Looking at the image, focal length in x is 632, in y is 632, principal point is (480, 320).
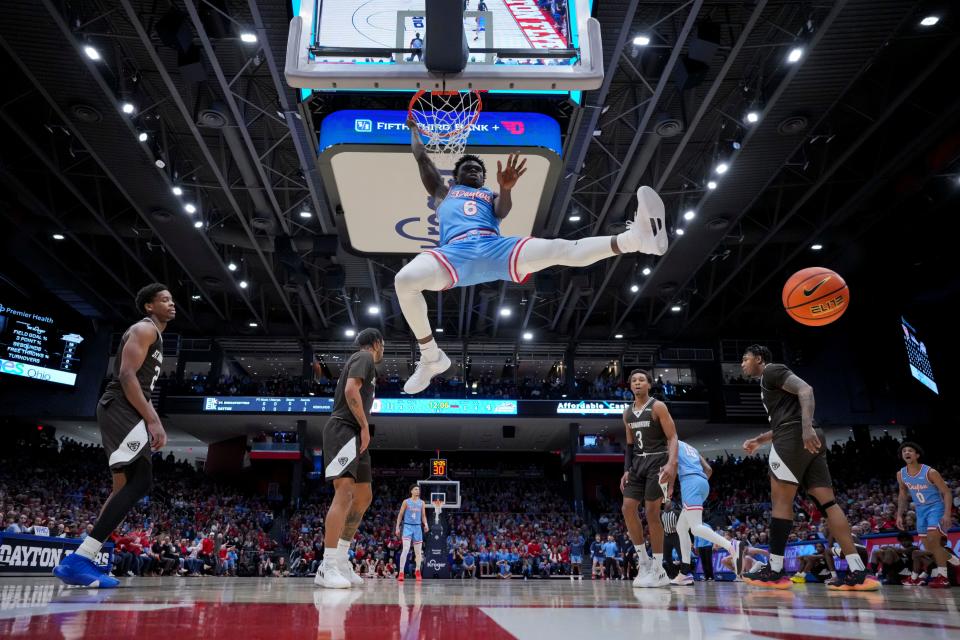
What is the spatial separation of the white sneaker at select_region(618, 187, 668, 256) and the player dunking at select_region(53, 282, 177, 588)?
294 cm

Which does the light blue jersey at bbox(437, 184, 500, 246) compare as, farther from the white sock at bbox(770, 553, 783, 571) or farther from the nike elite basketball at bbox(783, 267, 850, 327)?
the nike elite basketball at bbox(783, 267, 850, 327)

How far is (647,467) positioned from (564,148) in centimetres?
799

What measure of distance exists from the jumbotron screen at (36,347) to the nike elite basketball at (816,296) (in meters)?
22.4

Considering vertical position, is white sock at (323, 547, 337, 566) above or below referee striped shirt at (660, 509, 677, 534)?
below

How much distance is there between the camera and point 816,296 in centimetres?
710

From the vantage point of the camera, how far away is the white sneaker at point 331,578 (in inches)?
171

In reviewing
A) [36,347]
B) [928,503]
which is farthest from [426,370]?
[36,347]

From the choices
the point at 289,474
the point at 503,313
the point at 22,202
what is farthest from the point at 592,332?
the point at 22,202

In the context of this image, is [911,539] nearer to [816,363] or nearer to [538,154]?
[538,154]

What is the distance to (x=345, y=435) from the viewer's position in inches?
185

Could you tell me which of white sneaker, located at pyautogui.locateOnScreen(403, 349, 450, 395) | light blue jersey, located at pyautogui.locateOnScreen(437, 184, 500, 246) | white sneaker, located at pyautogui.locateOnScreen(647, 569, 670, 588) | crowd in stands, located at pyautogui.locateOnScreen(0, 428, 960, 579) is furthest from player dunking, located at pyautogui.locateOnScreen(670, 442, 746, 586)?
crowd in stands, located at pyautogui.locateOnScreen(0, 428, 960, 579)

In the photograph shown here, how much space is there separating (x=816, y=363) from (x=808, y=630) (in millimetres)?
27078

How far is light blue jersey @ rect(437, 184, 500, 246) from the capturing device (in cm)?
411

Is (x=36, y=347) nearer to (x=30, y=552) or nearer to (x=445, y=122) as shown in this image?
(x=30, y=552)
